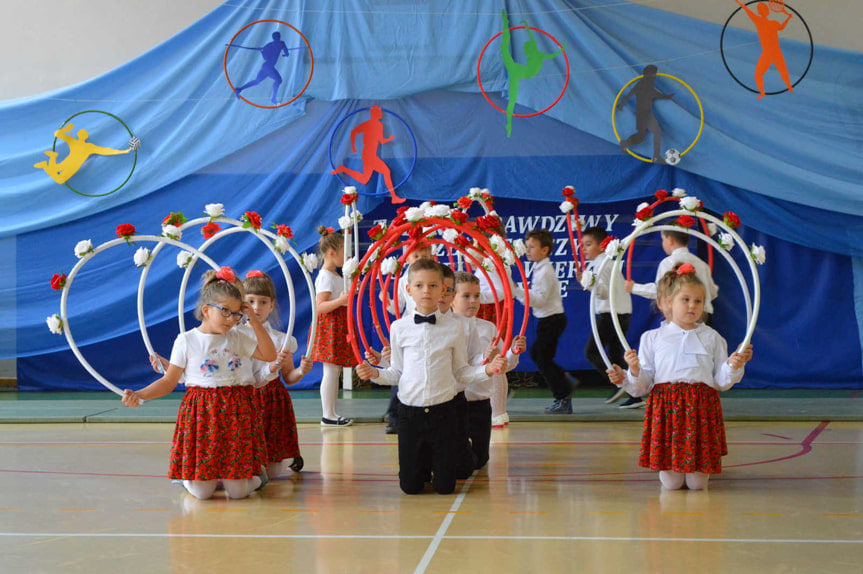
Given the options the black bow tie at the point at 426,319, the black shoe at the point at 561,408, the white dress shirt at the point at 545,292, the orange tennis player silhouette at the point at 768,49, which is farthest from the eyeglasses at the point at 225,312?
the orange tennis player silhouette at the point at 768,49

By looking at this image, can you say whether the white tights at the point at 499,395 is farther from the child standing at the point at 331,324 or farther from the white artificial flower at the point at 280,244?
the white artificial flower at the point at 280,244

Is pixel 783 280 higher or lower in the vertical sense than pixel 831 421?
higher

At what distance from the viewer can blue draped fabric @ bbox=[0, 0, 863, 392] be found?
26.8ft

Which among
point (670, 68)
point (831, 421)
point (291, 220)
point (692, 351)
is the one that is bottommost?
point (831, 421)

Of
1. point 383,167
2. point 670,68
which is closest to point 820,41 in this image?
point 670,68

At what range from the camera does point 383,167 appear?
855cm

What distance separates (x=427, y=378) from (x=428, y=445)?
346 millimetres

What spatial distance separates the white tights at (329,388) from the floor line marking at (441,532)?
2.04 m

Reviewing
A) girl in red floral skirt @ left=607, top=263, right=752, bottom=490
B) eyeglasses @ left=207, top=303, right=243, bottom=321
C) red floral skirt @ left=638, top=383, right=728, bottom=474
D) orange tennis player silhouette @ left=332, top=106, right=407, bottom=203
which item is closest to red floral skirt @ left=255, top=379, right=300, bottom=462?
eyeglasses @ left=207, top=303, right=243, bottom=321

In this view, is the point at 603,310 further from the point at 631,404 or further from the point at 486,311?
the point at 486,311

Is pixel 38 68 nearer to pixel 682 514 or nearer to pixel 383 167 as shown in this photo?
pixel 383 167

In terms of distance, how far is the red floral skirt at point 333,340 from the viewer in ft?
22.4

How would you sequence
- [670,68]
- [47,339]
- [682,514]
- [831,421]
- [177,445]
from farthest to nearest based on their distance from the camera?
[47,339] → [670,68] → [831,421] → [177,445] → [682,514]

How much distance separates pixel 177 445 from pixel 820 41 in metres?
6.86
